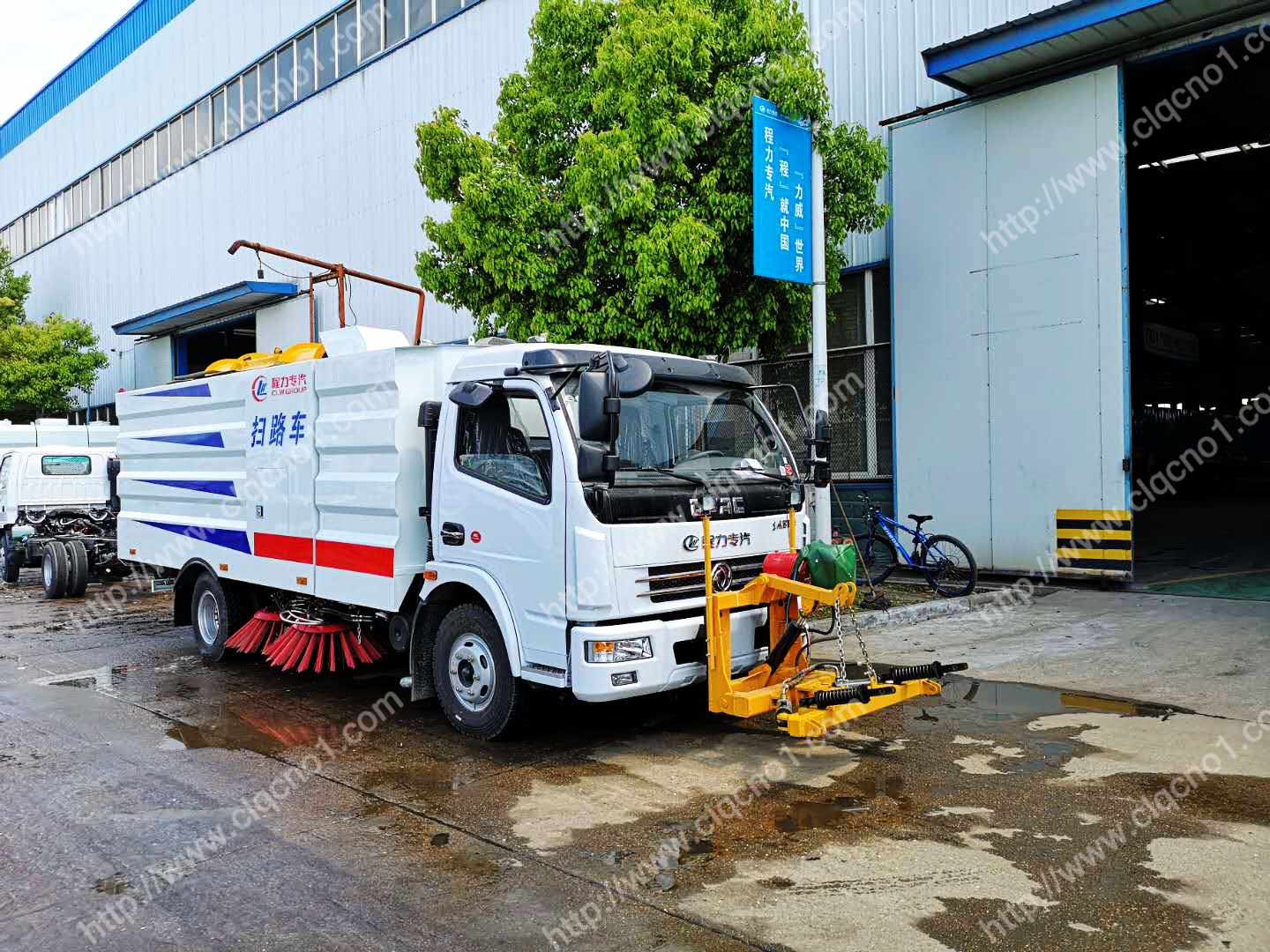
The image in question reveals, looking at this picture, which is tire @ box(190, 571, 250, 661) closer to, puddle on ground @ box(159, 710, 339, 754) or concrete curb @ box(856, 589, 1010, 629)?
puddle on ground @ box(159, 710, 339, 754)

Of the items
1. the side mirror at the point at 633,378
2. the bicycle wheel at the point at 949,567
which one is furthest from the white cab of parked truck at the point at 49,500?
the side mirror at the point at 633,378

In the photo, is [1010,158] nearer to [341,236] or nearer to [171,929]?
[171,929]

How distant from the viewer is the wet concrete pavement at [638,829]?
146 inches

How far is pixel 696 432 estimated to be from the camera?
6.26 m

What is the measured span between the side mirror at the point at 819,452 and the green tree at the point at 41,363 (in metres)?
29.3

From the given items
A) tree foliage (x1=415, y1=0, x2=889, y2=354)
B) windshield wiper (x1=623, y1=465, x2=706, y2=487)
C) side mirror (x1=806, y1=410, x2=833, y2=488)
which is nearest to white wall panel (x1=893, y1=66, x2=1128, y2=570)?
tree foliage (x1=415, y1=0, x2=889, y2=354)

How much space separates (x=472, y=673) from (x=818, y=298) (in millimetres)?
5947

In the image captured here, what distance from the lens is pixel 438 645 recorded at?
6.39m

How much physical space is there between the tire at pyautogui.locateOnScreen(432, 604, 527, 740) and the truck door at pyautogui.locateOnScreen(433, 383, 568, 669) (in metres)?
0.30

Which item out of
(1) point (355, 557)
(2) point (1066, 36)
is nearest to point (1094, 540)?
(2) point (1066, 36)

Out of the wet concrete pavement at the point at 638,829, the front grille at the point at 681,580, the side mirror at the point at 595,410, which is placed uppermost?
the side mirror at the point at 595,410

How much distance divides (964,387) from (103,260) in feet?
99.0

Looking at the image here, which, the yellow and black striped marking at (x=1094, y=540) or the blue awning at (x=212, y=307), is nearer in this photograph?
the yellow and black striped marking at (x=1094, y=540)

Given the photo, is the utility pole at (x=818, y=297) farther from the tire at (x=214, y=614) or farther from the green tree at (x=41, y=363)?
the green tree at (x=41, y=363)
